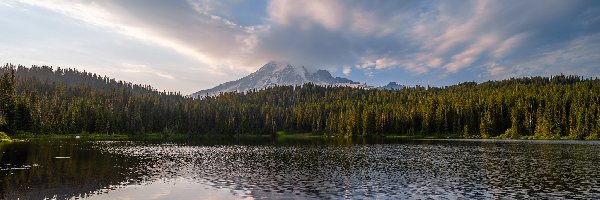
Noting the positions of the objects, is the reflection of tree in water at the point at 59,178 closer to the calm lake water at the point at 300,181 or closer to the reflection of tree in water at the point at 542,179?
the calm lake water at the point at 300,181

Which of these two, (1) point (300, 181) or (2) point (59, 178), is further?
(1) point (300, 181)

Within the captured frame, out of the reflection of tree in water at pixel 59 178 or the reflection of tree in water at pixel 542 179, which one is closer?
the reflection of tree in water at pixel 59 178

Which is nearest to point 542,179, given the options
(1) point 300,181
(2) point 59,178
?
(1) point 300,181

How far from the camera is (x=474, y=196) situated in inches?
1555

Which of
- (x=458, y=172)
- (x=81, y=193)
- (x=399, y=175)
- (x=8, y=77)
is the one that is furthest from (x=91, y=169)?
(x=8, y=77)

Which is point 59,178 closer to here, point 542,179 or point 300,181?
point 300,181

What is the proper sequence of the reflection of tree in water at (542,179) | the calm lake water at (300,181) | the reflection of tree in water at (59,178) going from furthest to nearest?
the reflection of tree in water at (542,179) < the calm lake water at (300,181) < the reflection of tree in water at (59,178)

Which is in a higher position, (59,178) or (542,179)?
(542,179)

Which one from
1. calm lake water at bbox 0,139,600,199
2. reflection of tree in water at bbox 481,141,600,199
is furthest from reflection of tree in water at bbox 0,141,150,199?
reflection of tree in water at bbox 481,141,600,199

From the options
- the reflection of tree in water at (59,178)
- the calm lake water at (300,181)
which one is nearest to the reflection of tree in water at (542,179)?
the calm lake water at (300,181)

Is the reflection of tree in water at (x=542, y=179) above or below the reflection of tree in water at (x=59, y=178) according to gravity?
above

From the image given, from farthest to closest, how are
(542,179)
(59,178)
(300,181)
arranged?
1. (542,179)
2. (300,181)
3. (59,178)

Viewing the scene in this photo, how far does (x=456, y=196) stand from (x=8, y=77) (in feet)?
580

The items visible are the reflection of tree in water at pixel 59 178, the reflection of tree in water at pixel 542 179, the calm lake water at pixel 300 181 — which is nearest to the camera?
the reflection of tree in water at pixel 59 178
